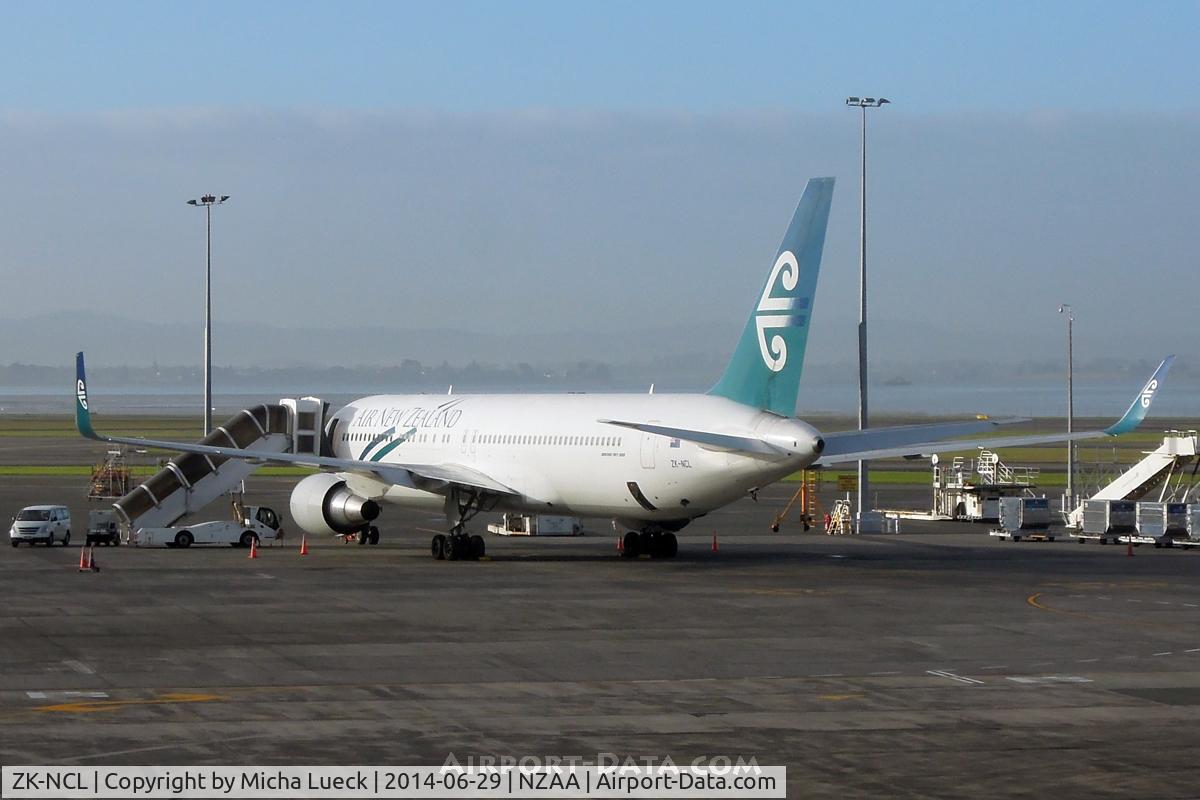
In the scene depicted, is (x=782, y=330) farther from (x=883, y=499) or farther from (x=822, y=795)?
(x=883, y=499)

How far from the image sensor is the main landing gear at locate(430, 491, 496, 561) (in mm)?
44812

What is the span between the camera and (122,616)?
30.7m

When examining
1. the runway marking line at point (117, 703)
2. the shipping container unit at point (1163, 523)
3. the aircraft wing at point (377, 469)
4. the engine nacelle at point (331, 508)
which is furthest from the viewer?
the shipping container unit at point (1163, 523)

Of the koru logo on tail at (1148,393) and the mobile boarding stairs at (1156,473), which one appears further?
the mobile boarding stairs at (1156,473)

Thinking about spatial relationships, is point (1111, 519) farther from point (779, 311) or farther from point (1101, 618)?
point (1101, 618)

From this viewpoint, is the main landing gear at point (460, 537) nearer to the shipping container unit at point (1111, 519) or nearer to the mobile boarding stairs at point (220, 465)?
the mobile boarding stairs at point (220, 465)

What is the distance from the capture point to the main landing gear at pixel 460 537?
44812 mm

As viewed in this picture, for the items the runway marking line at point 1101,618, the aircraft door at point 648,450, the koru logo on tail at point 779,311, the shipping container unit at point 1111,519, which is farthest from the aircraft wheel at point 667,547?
the shipping container unit at point 1111,519

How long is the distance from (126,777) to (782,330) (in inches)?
991

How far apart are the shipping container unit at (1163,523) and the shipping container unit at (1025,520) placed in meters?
3.21

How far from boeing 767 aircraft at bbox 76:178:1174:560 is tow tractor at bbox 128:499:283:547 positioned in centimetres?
247

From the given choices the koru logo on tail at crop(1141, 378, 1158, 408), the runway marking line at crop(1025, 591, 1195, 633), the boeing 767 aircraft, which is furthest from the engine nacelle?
the koru logo on tail at crop(1141, 378, 1158, 408)

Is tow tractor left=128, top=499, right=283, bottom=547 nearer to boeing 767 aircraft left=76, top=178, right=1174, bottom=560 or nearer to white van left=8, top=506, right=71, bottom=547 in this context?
white van left=8, top=506, right=71, bottom=547

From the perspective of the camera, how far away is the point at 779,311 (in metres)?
39.3
